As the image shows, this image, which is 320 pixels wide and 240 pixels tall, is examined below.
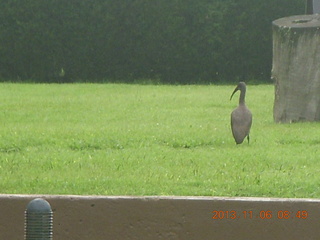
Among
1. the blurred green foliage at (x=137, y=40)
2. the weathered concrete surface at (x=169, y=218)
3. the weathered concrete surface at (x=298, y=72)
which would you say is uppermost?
the weathered concrete surface at (x=169, y=218)

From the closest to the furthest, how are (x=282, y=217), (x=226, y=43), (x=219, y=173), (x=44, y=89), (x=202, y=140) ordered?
1. (x=282, y=217)
2. (x=219, y=173)
3. (x=202, y=140)
4. (x=44, y=89)
5. (x=226, y=43)

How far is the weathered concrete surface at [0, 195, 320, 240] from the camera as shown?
6.68m

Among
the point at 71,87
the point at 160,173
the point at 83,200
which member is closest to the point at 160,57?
the point at 71,87

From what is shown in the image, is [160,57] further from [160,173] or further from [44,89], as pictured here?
[160,173]

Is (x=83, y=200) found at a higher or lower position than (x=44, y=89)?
higher

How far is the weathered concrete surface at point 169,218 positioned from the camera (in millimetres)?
Answer: 6676

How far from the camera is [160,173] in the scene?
8133 millimetres

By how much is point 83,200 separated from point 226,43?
15405 mm

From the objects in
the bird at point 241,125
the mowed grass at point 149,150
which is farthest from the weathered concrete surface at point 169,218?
the bird at point 241,125
